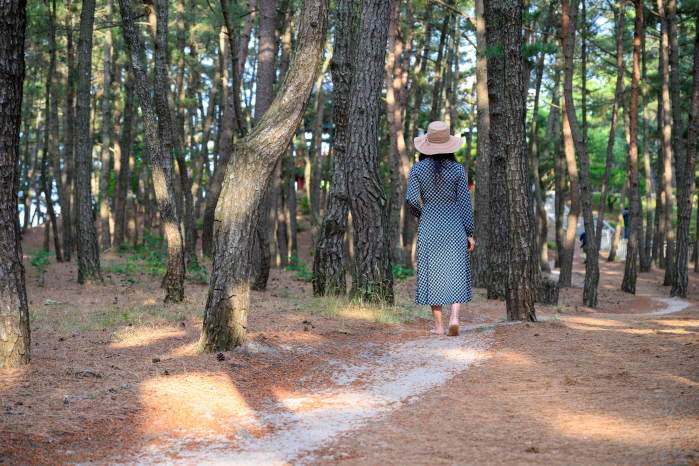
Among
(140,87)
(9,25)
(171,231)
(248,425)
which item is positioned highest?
(140,87)

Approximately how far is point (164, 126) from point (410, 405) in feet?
22.8

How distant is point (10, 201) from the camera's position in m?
4.45

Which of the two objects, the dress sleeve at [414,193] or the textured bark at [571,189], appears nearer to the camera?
the dress sleeve at [414,193]

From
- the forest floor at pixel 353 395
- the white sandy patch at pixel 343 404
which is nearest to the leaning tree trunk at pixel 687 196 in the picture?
the forest floor at pixel 353 395

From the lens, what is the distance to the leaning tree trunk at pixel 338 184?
358 inches

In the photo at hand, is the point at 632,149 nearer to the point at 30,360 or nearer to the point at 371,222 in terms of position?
the point at 371,222

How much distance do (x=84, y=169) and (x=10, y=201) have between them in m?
7.78

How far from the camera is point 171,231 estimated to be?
8.36 meters

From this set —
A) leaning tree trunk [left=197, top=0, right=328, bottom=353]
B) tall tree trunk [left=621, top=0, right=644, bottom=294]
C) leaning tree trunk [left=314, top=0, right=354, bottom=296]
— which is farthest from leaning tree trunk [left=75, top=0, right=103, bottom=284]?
tall tree trunk [left=621, top=0, right=644, bottom=294]

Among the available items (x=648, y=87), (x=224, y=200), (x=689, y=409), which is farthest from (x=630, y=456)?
(x=648, y=87)

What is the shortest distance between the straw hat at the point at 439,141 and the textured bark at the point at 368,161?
1.87 metres

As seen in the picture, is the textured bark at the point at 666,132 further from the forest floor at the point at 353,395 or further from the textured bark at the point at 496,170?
the forest floor at the point at 353,395

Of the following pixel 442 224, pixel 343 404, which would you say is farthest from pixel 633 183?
pixel 343 404

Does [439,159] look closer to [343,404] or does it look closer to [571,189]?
[343,404]
